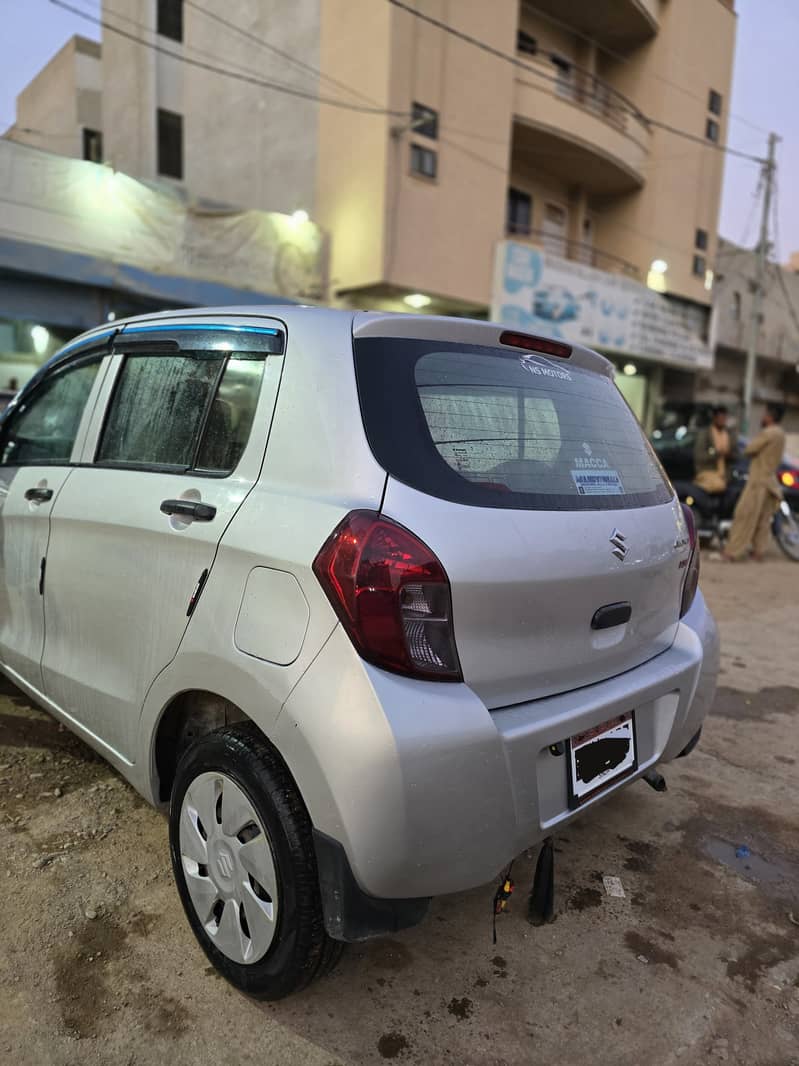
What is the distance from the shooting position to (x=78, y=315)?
11.3 m

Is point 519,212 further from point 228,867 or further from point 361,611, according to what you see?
point 228,867

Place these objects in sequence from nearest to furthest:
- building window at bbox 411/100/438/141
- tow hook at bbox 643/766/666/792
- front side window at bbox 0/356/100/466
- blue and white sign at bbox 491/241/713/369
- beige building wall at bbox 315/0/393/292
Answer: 1. tow hook at bbox 643/766/666/792
2. front side window at bbox 0/356/100/466
3. beige building wall at bbox 315/0/393/292
4. building window at bbox 411/100/438/141
5. blue and white sign at bbox 491/241/713/369

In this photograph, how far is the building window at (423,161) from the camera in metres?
12.9

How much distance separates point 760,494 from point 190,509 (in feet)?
27.1

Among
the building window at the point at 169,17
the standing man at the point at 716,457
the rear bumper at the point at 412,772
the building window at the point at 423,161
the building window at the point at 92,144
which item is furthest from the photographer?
the building window at the point at 92,144

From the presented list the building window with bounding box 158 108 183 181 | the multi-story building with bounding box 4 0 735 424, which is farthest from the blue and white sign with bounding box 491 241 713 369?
the building window with bounding box 158 108 183 181

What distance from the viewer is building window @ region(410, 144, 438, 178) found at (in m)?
12.9

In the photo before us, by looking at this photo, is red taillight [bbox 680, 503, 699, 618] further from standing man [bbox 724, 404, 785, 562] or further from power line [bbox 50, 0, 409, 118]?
power line [bbox 50, 0, 409, 118]

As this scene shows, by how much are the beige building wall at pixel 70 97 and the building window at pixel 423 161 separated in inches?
376

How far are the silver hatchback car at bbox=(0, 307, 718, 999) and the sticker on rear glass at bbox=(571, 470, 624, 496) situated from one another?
0.04 ft

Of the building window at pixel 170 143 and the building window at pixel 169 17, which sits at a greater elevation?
the building window at pixel 169 17

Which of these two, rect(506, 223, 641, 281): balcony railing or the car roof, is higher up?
rect(506, 223, 641, 281): balcony railing

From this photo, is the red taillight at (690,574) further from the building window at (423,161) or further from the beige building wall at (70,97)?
the beige building wall at (70,97)

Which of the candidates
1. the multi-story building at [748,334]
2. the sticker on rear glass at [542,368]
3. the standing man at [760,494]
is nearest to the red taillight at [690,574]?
the sticker on rear glass at [542,368]
